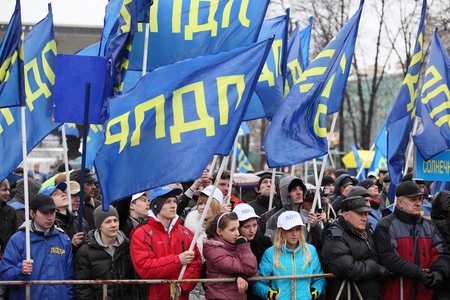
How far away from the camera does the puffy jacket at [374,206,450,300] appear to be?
26.5 feet

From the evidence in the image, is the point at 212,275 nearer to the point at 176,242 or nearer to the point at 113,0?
the point at 176,242

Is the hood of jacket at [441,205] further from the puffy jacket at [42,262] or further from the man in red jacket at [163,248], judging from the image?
the puffy jacket at [42,262]

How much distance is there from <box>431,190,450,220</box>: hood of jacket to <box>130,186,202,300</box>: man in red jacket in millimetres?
2925

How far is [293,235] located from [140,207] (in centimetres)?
180

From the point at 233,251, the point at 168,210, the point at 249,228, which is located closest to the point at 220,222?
the point at 233,251

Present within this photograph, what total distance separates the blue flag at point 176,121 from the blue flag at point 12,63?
1175mm

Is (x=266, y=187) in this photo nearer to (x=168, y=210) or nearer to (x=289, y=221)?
(x=289, y=221)

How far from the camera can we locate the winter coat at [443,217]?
8.35m

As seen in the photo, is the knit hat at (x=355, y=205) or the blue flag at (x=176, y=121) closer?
the blue flag at (x=176, y=121)

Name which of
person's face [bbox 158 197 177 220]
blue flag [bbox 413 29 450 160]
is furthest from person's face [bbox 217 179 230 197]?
person's face [bbox 158 197 177 220]

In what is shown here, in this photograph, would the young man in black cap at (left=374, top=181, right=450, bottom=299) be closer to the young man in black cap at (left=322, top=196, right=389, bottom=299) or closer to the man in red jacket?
the young man in black cap at (left=322, top=196, right=389, bottom=299)

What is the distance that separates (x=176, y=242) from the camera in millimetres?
7445

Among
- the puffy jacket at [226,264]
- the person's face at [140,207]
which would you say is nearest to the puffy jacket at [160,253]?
the puffy jacket at [226,264]

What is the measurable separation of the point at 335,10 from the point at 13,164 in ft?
77.4
